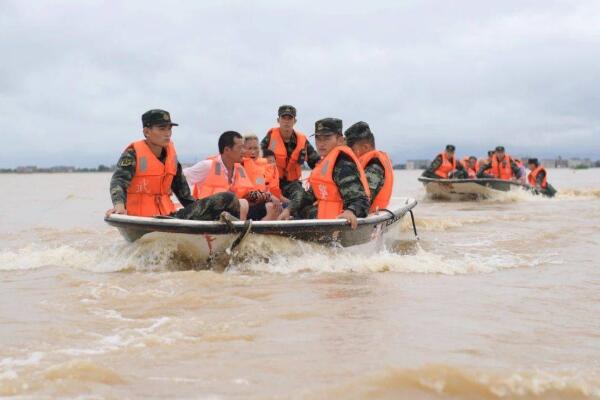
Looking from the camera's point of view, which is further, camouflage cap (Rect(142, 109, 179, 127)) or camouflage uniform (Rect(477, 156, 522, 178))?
camouflage uniform (Rect(477, 156, 522, 178))

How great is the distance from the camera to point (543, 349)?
3.92 meters

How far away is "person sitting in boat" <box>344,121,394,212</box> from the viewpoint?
7582 millimetres

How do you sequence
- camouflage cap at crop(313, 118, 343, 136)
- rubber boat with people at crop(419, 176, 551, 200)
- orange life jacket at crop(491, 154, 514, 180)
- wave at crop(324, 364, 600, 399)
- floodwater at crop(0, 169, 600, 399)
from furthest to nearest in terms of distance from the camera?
1. orange life jacket at crop(491, 154, 514, 180)
2. rubber boat with people at crop(419, 176, 551, 200)
3. camouflage cap at crop(313, 118, 343, 136)
4. floodwater at crop(0, 169, 600, 399)
5. wave at crop(324, 364, 600, 399)

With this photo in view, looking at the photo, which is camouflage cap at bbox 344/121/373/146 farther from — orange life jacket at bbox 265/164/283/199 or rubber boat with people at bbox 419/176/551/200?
rubber boat with people at bbox 419/176/551/200

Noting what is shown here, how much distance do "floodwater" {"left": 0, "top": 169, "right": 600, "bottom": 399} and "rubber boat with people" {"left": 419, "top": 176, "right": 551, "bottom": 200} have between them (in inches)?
439

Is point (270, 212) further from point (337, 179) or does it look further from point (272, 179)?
point (337, 179)

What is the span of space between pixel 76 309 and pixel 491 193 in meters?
16.3

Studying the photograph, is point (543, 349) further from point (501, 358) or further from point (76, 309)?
point (76, 309)

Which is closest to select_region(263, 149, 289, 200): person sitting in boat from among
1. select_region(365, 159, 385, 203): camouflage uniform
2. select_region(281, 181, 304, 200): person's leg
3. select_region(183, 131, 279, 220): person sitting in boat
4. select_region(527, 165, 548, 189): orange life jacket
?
select_region(281, 181, 304, 200): person's leg

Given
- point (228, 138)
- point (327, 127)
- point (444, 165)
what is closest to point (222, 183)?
point (228, 138)

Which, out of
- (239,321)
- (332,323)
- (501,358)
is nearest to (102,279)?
(239,321)

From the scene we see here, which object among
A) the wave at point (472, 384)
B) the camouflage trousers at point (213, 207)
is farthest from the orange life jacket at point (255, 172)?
the wave at point (472, 384)

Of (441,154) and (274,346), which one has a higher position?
(441,154)

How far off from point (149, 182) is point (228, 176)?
969 millimetres
